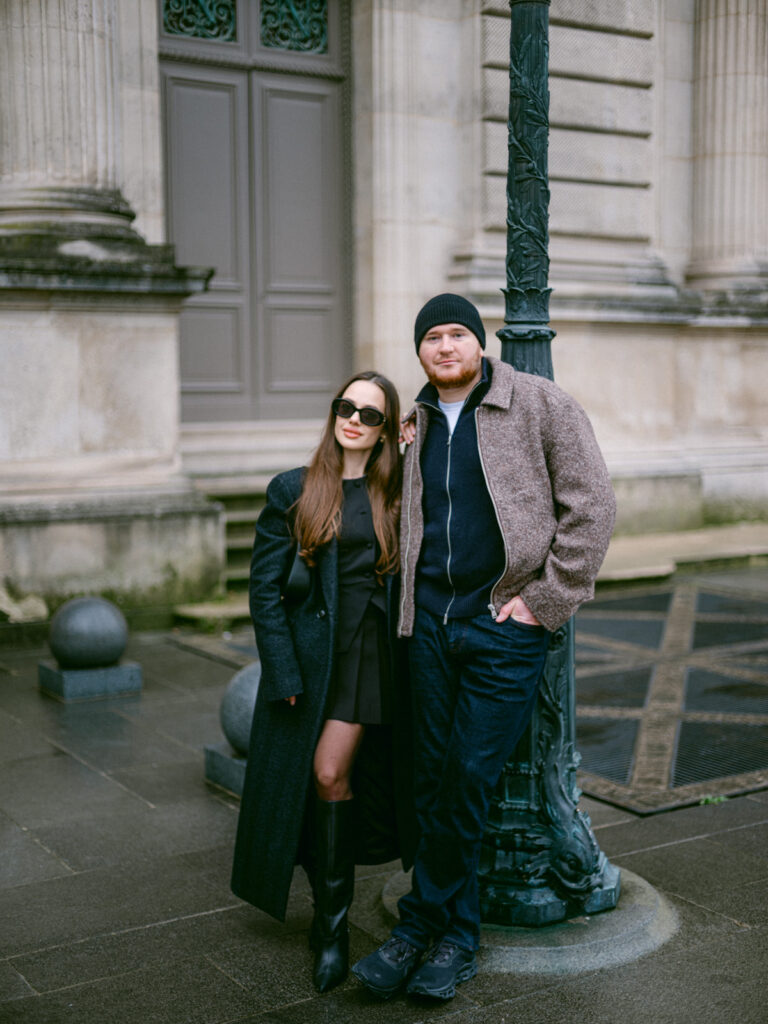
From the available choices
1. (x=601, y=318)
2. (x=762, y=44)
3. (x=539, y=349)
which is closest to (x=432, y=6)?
(x=601, y=318)

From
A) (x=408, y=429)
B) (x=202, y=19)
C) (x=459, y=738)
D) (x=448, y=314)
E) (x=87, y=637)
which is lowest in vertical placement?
(x=87, y=637)

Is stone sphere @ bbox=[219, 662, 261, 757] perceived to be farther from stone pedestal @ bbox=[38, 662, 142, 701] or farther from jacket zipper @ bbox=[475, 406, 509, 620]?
jacket zipper @ bbox=[475, 406, 509, 620]

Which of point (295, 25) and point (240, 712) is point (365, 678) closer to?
point (240, 712)

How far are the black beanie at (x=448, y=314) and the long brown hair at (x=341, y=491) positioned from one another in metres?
0.24

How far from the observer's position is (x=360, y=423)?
13.3 feet

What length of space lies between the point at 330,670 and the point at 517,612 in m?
0.60

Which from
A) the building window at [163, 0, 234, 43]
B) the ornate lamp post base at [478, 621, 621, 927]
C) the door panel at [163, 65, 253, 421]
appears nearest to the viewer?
the ornate lamp post base at [478, 621, 621, 927]

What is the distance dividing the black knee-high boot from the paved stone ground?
0.10 meters

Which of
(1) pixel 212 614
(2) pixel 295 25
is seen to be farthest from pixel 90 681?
(2) pixel 295 25

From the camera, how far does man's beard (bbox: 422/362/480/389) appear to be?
3965mm

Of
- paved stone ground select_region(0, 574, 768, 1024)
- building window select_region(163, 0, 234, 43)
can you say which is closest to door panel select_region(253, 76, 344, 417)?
building window select_region(163, 0, 234, 43)

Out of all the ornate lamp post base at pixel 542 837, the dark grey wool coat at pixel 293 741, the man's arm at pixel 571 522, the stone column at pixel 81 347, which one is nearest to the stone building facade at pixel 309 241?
the stone column at pixel 81 347

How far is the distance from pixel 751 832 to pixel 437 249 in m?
7.83

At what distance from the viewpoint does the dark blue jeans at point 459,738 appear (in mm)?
3859
